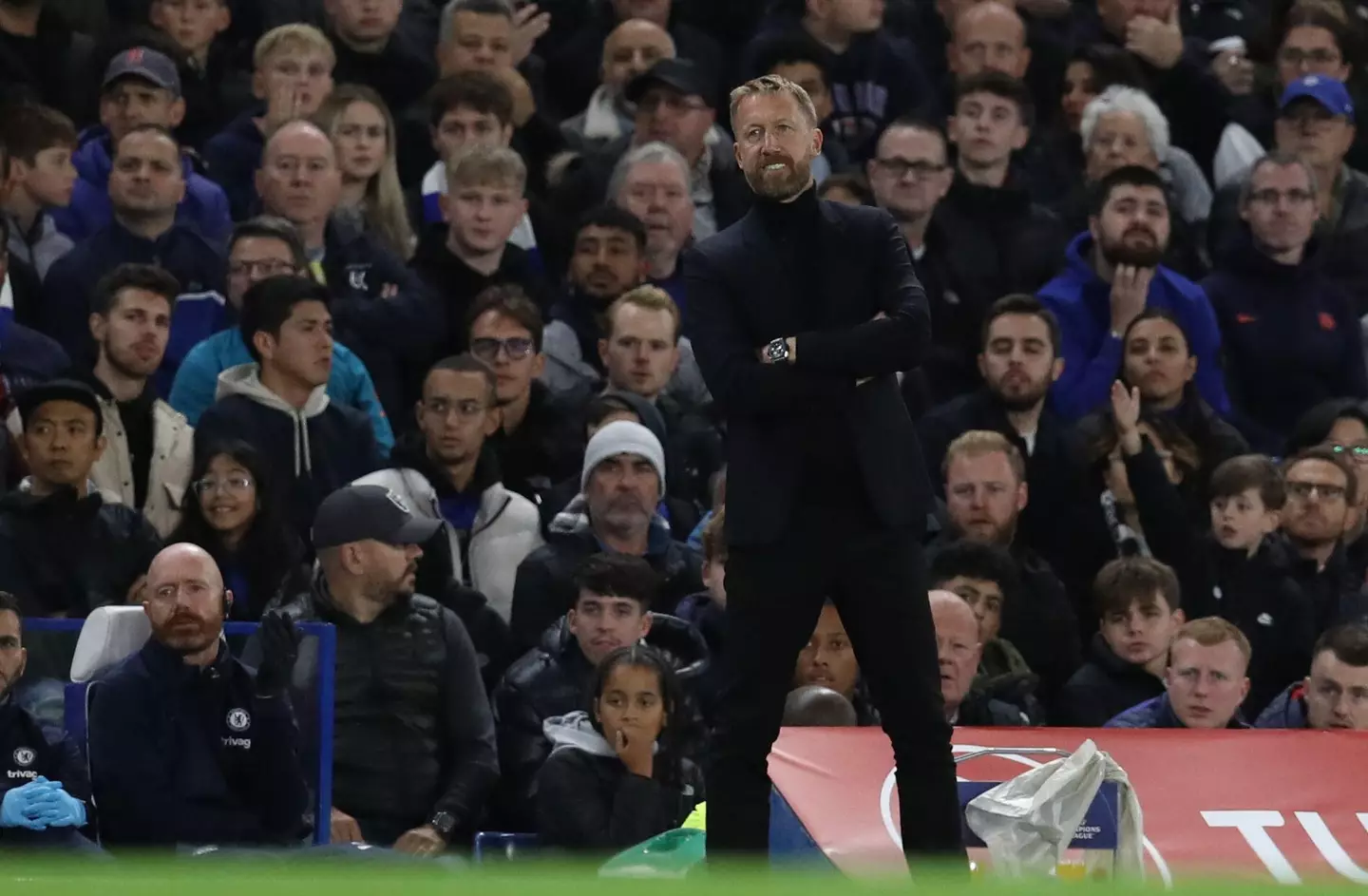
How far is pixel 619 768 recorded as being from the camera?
916 cm

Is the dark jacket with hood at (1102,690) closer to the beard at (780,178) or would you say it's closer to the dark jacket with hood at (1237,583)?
the dark jacket with hood at (1237,583)

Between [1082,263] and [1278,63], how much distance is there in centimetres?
281

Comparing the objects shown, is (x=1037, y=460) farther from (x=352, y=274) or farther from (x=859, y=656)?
(x=859, y=656)

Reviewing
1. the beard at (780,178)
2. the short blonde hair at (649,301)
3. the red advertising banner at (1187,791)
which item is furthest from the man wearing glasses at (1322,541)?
the beard at (780,178)

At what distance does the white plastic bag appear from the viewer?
282 inches

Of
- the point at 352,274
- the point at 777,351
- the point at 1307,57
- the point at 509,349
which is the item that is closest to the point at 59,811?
the point at 777,351

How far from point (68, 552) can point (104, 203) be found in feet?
8.46

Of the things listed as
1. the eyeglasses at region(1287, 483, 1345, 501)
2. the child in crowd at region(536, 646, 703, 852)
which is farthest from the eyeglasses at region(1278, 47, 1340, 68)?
the child in crowd at region(536, 646, 703, 852)

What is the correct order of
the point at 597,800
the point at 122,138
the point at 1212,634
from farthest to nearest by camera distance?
the point at 122,138 < the point at 1212,634 < the point at 597,800

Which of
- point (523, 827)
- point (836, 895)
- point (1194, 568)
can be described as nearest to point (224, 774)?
point (523, 827)

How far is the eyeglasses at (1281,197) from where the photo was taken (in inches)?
503

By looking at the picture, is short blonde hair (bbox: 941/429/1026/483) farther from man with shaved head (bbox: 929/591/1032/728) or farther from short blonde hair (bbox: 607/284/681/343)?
short blonde hair (bbox: 607/284/681/343)

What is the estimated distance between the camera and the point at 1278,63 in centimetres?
1455

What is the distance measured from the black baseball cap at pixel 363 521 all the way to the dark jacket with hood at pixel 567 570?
703mm
